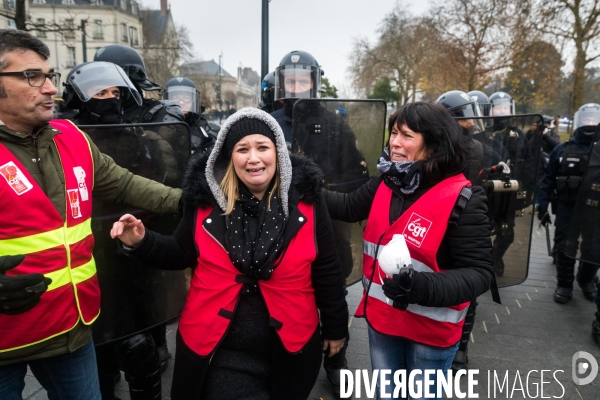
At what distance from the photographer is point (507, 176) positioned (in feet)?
10.1

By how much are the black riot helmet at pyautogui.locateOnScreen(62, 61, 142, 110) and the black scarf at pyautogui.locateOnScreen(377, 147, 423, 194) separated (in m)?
1.71

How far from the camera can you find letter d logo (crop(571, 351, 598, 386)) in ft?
10.3

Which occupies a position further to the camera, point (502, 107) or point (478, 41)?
point (478, 41)

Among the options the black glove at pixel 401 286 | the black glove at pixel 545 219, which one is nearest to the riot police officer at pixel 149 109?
the black glove at pixel 401 286


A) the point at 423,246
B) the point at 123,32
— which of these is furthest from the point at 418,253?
the point at 123,32

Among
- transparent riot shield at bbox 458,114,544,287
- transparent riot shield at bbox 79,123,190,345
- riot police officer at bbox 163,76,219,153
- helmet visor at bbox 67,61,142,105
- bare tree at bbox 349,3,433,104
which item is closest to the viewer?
transparent riot shield at bbox 79,123,190,345

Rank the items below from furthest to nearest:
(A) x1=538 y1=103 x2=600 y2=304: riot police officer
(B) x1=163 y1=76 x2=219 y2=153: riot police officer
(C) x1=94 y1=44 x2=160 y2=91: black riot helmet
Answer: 1. (B) x1=163 y1=76 x2=219 y2=153: riot police officer
2. (A) x1=538 y1=103 x2=600 y2=304: riot police officer
3. (C) x1=94 y1=44 x2=160 y2=91: black riot helmet

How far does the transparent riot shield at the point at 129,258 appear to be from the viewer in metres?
2.13

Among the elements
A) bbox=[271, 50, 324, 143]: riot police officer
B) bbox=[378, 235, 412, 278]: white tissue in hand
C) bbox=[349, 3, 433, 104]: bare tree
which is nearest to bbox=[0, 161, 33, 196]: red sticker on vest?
bbox=[378, 235, 412, 278]: white tissue in hand

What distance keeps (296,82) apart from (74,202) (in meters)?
2.27

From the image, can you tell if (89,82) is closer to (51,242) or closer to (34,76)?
(34,76)

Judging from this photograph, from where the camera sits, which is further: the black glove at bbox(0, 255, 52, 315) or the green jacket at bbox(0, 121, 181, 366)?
the green jacket at bbox(0, 121, 181, 366)

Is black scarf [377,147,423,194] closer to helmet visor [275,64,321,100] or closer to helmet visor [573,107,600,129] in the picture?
helmet visor [275,64,321,100]

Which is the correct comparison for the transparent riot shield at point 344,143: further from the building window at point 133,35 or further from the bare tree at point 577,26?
the building window at point 133,35
